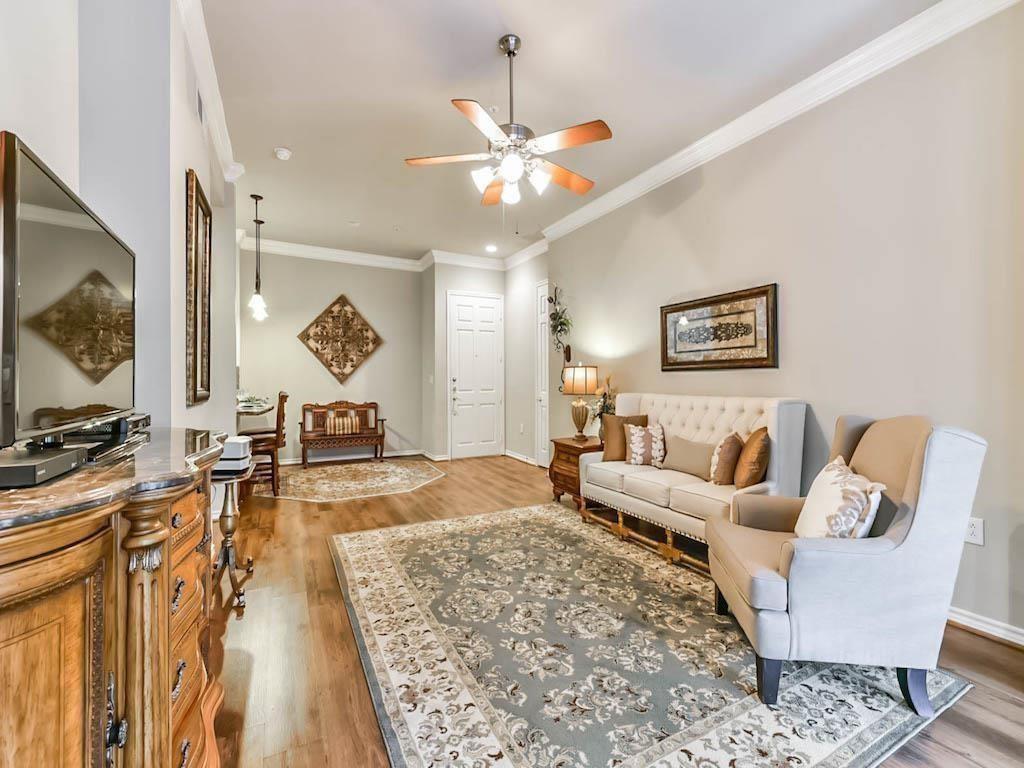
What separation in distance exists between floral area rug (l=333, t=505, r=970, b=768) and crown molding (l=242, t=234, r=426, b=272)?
485 centimetres

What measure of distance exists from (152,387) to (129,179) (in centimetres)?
83

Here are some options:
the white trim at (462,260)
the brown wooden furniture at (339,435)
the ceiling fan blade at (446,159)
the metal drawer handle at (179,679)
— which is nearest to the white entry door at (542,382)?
the white trim at (462,260)

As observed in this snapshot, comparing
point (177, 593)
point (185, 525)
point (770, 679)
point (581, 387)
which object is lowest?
point (770, 679)

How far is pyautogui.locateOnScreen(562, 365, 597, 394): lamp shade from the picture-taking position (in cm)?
441

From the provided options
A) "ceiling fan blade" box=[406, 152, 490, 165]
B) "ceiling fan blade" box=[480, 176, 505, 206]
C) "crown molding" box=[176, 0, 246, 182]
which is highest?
"crown molding" box=[176, 0, 246, 182]

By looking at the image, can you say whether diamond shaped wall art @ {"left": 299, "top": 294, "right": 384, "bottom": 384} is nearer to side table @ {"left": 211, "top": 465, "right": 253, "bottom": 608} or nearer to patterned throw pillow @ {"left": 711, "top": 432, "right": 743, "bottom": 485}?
side table @ {"left": 211, "top": 465, "right": 253, "bottom": 608}

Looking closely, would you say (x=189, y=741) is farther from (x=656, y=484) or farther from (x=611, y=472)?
(x=611, y=472)

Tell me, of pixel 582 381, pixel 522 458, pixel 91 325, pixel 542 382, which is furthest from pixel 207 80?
pixel 522 458

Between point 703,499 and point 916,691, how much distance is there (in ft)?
3.96

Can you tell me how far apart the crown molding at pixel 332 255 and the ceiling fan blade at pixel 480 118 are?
465 cm

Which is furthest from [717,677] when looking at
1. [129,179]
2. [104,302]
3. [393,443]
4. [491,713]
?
[393,443]

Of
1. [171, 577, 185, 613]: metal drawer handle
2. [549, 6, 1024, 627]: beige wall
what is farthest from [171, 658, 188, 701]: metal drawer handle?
[549, 6, 1024, 627]: beige wall

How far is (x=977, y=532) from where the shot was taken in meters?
2.21

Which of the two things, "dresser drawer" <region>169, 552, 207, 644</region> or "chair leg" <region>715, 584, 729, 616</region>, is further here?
"chair leg" <region>715, 584, 729, 616</region>
